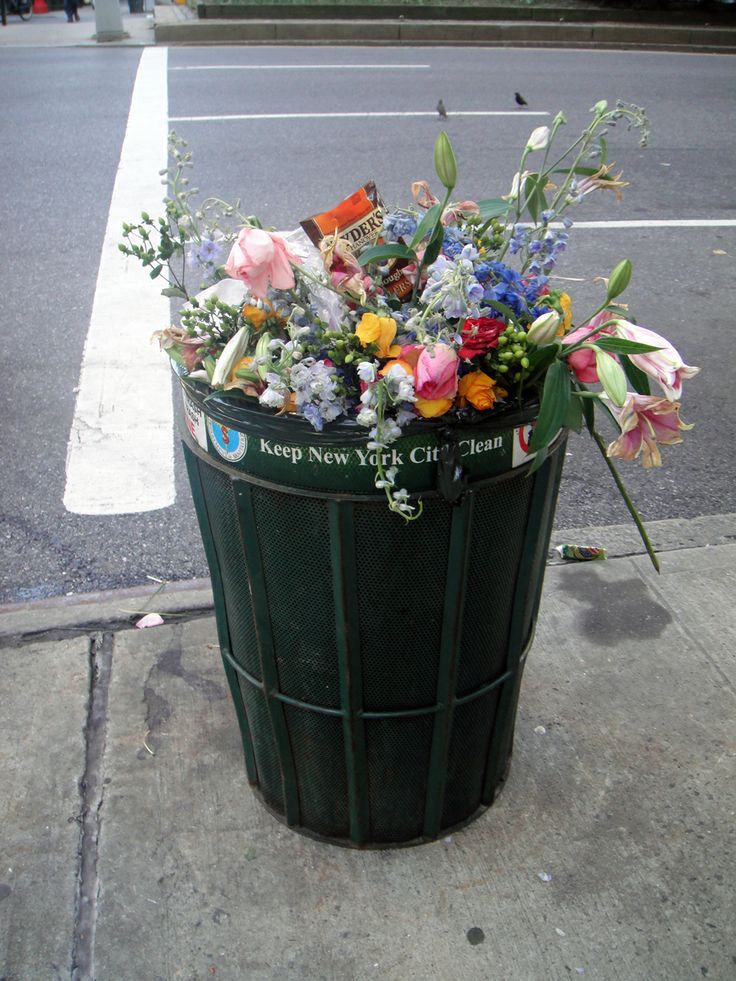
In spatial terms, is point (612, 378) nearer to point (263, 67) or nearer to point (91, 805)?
point (91, 805)

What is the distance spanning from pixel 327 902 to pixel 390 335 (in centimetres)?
131

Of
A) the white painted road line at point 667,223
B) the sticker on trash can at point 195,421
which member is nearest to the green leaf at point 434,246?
the sticker on trash can at point 195,421

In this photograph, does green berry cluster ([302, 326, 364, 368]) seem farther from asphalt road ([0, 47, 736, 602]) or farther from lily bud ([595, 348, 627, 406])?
asphalt road ([0, 47, 736, 602])

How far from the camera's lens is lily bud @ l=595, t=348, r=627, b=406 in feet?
4.95

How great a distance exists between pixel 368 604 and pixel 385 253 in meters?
0.67

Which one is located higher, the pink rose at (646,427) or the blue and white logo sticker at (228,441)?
the pink rose at (646,427)

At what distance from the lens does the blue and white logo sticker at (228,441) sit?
69.0 inches

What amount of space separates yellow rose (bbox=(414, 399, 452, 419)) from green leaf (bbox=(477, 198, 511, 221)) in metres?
0.46

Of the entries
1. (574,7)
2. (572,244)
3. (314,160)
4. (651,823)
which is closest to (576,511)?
(651,823)

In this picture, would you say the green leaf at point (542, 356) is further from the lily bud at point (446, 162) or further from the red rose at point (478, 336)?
the lily bud at point (446, 162)

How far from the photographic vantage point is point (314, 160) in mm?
8008

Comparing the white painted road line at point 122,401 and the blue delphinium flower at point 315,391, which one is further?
the white painted road line at point 122,401

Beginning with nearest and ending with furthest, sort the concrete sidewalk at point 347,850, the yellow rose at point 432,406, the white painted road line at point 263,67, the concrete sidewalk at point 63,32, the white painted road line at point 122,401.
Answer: the yellow rose at point 432,406 → the concrete sidewalk at point 347,850 → the white painted road line at point 122,401 → the white painted road line at point 263,67 → the concrete sidewalk at point 63,32

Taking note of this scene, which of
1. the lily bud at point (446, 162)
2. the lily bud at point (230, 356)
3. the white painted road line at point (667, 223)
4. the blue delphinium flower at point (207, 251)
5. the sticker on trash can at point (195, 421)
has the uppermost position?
the lily bud at point (446, 162)
